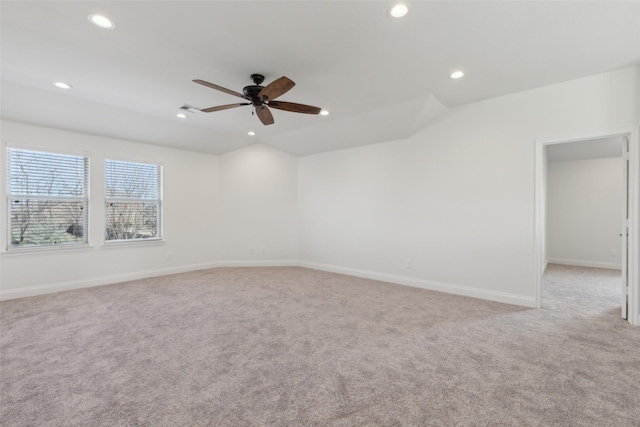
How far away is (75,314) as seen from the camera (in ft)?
11.1

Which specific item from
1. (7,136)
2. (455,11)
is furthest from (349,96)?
(7,136)

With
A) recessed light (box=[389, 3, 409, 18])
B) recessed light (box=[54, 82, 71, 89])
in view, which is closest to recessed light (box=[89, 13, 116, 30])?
recessed light (box=[54, 82, 71, 89])

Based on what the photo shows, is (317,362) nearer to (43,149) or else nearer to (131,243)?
(131,243)

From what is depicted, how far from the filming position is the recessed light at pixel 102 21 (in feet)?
7.05

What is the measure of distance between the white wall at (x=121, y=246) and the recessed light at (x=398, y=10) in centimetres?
498

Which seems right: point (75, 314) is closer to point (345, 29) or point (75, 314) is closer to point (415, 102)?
point (345, 29)

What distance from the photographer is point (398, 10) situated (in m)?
2.07

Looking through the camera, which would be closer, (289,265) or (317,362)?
(317,362)

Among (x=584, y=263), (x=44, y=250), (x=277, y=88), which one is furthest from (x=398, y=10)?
(x=584, y=263)

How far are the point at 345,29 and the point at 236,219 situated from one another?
15.8 feet

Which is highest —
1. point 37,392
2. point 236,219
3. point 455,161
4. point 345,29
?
point 345,29

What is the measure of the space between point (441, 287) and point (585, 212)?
462 centimetres

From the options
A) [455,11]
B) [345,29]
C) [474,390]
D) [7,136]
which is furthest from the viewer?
[7,136]

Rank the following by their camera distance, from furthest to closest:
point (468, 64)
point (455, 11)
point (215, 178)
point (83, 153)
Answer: point (215, 178) < point (83, 153) < point (468, 64) < point (455, 11)
